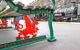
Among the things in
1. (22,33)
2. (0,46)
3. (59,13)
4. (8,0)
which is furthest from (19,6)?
(59,13)

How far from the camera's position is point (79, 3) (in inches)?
226

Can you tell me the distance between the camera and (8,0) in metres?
1.79

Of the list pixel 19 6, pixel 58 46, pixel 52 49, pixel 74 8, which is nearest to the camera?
pixel 19 6

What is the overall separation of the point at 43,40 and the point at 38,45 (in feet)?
0.93

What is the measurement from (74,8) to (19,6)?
3863 millimetres

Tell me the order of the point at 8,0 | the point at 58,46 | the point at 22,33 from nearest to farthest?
the point at 8,0 < the point at 58,46 < the point at 22,33

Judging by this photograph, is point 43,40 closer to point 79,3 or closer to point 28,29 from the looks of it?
point 28,29

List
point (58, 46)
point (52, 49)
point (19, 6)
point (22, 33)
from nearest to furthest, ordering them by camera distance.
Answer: point (19, 6), point (52, 49), point (58, 46), point (22, 33)

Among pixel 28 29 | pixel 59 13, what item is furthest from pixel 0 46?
pixel 59 13

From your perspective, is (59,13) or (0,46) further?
(59,13)

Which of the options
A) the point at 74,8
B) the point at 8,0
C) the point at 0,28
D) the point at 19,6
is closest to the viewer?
the point at 8,0

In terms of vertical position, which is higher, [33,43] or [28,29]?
[28,29]

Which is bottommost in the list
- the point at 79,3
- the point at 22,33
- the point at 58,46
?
the point at 58,46

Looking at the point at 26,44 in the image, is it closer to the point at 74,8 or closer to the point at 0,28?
the point at 0,28
